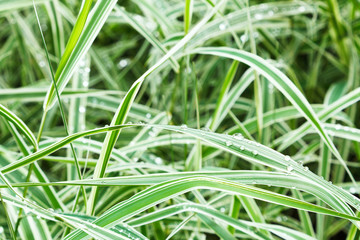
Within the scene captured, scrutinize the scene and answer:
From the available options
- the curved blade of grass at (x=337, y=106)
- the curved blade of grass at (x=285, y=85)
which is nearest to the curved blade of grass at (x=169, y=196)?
the curved blade of grass at (x=285, y=85)

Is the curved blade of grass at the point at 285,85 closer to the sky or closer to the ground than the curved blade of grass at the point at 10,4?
closer to the ground

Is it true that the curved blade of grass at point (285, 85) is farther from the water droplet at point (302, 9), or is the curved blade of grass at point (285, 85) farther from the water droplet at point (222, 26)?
the water droplet at point (302, 9)

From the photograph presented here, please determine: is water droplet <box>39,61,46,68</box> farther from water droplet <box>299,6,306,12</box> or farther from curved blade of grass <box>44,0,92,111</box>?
water droplet <box>299,6,306,12</box>

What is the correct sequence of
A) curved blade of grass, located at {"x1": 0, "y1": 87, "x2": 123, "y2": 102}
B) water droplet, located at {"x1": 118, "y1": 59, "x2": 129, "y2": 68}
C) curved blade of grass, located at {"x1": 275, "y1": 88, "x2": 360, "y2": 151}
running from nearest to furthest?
1. curved blade of grass, located at {"x1": 275, "y1": 88, "x2": 360, "y2": 151}
2. curved blade of grass, located at {"x1": 0, "y1": 87, "x2": 123, "y2": 102}
3. water droplet, located at {"x1": 118, "y1": 59, "x2": 129, "y2": 68}

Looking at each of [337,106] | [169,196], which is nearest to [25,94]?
[169,196]

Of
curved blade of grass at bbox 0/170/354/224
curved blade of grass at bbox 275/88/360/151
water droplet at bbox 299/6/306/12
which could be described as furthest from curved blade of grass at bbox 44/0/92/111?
water droplet at bbox 299/6/306/12

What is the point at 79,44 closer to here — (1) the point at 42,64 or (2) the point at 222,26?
(2) the point at 222,26

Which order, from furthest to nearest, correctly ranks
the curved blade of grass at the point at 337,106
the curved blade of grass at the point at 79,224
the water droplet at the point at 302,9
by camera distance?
the water droplet at the point at 302,9 < the curved blade of grass at the point at 337,106 < the curved blade of grass at the point at 79,224
